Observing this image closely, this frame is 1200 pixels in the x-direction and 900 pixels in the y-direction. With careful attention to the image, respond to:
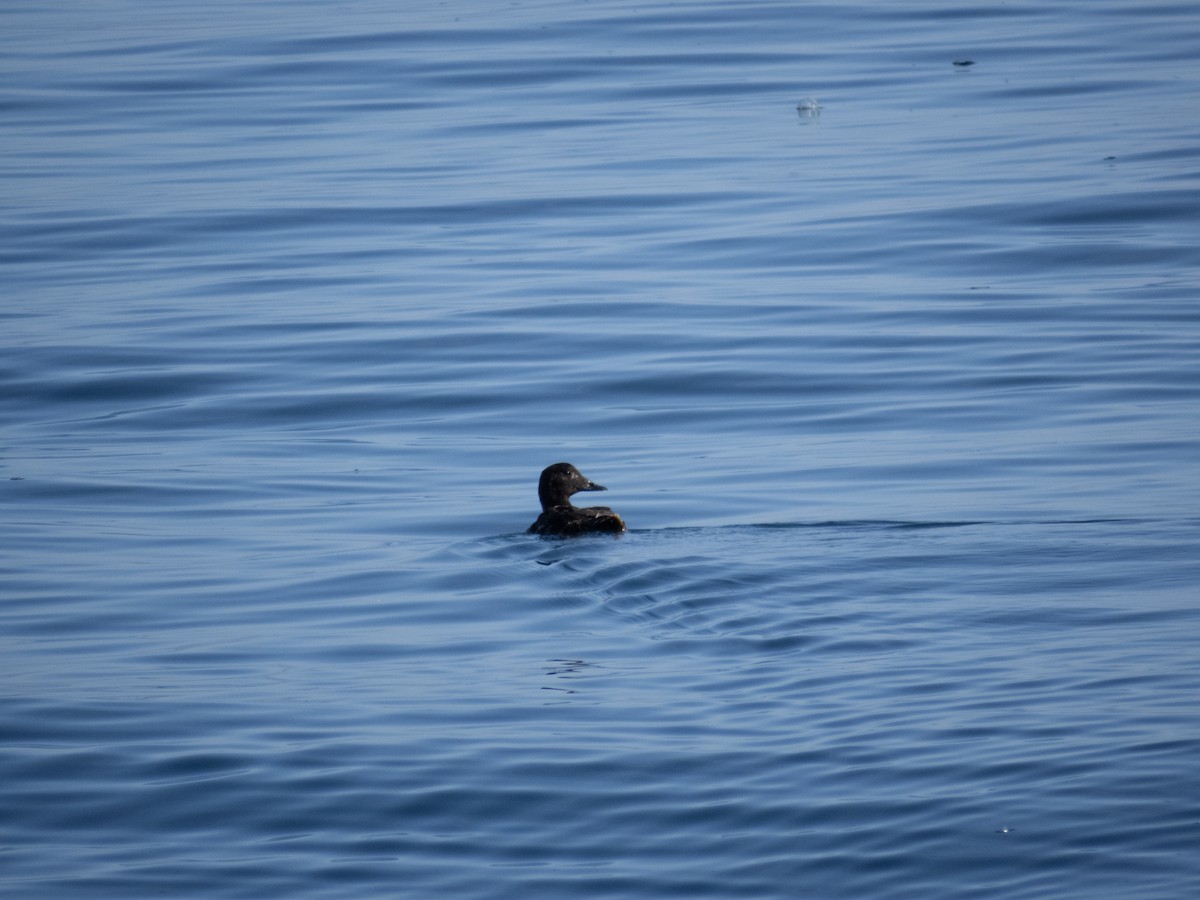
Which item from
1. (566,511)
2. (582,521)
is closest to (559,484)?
(566,511)

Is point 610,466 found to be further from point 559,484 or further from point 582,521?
point 582,521

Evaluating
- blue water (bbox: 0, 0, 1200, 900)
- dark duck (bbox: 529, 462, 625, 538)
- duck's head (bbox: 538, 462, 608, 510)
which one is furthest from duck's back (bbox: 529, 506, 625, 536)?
duck's head (bbox: 538, 462, 608, 510)

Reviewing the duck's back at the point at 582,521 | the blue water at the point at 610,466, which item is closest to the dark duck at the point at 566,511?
the duck's back at the point at 582,521

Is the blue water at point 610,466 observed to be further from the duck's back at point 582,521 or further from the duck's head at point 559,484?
the duck's head at point 559,484

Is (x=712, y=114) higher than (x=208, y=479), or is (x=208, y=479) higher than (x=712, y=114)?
(x=712, y=114)

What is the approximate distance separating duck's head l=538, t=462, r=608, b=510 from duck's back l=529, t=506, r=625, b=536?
0.41 m

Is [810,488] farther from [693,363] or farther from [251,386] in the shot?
[251,386]

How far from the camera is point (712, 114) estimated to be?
27984mm

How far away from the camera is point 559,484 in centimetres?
1262

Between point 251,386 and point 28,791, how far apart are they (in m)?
9.32

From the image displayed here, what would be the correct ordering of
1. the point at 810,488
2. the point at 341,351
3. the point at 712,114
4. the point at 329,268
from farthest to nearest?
the point at 712,114
the point at 329,268
the point at 341,351
the point at 810,488

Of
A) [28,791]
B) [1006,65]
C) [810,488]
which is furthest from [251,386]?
[1006,65]

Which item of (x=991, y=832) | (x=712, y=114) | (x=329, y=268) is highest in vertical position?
(x=712, y=114)

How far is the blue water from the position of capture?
7410 millimetres
